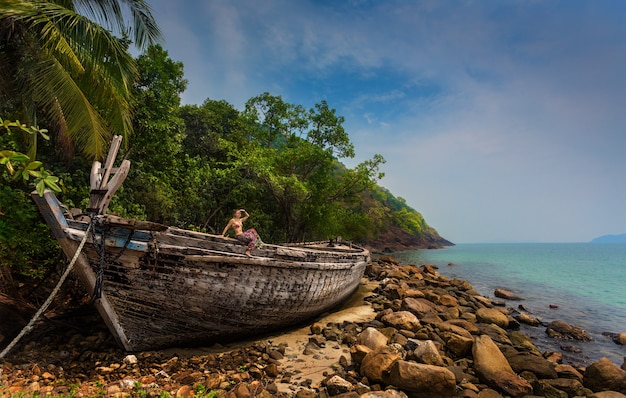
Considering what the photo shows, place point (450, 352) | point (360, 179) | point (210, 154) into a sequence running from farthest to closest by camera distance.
→ point (360, 179) → point (210, 154) → point (450, 352)

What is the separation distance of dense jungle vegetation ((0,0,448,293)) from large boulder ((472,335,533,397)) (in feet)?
21.6

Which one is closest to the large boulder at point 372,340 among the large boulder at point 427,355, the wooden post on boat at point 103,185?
the large boulder at point 427,355

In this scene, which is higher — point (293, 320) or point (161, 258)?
point (161, 258)

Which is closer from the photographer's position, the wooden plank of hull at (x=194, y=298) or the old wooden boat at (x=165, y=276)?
the old wooden boat at (x=165, y=276)

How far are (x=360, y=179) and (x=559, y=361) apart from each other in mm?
15061

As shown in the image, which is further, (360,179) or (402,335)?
(360,179)

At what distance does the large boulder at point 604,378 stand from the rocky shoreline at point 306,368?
0.01m

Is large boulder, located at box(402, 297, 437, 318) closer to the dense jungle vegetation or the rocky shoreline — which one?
the rocky shoreline

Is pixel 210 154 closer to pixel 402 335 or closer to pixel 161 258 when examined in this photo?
pixel 161 258

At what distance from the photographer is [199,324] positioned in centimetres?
569

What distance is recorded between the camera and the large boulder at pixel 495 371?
4.91 m

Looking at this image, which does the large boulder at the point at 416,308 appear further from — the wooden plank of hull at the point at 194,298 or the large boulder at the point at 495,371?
the wooden plank of hull at the point at 194,298

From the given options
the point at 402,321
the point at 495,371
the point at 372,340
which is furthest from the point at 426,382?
the point at 402,321

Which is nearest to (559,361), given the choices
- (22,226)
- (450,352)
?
(450,352)
